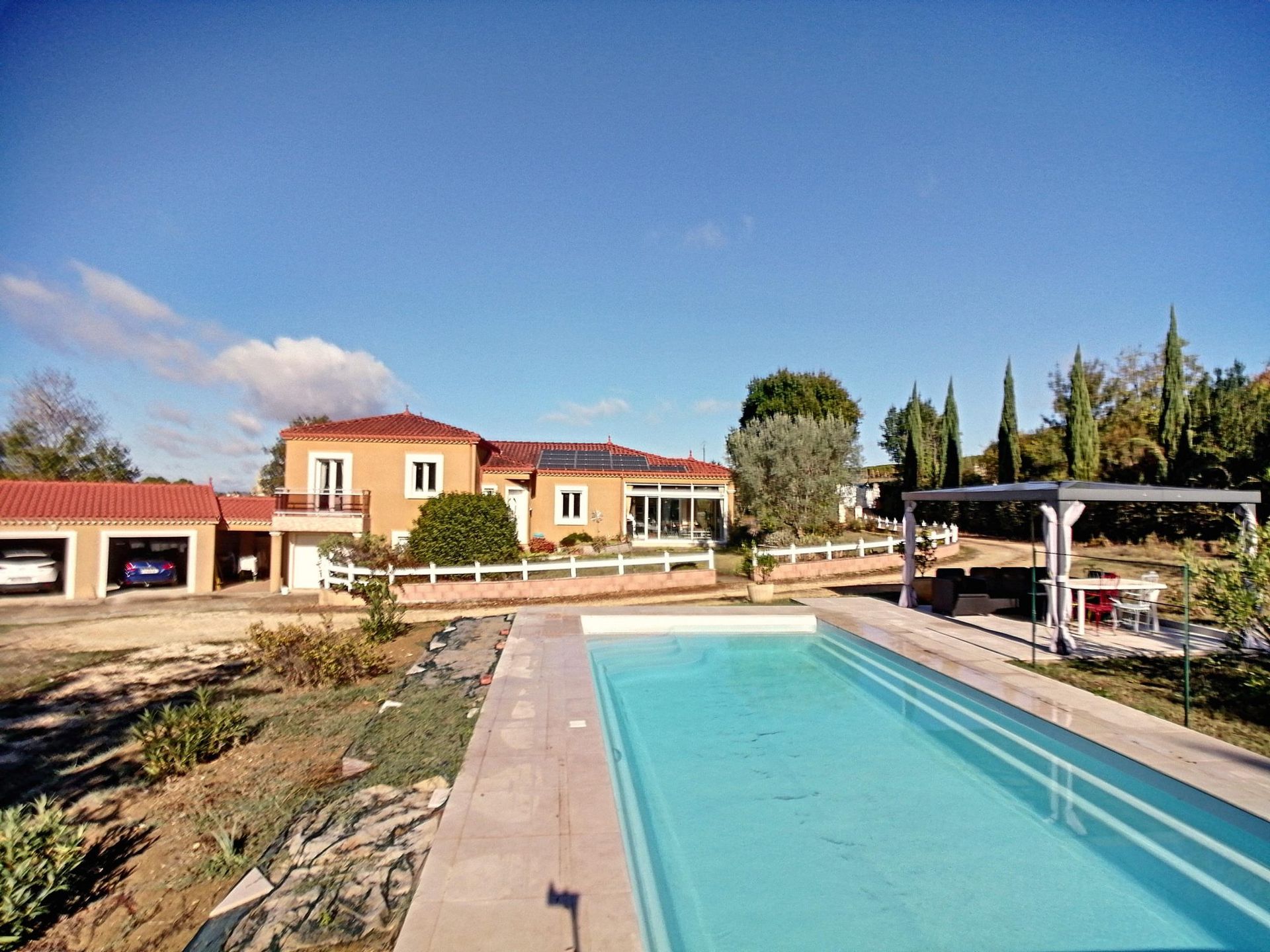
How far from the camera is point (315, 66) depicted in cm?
1422

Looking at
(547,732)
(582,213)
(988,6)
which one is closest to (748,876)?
(547,732)

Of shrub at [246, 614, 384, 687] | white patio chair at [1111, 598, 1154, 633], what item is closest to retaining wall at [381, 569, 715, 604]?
shrub at [246, 614, 384, 687]

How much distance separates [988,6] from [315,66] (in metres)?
14.9

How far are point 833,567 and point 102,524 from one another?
2470 centimetres

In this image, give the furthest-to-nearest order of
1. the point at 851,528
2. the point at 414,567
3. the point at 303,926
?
the point at 851,528 → the point at 414,567 → the point at 303,926

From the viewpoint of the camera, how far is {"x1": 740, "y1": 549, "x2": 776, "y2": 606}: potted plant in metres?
15.5

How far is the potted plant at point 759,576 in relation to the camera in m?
15.5

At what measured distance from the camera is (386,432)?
24000 millimetres

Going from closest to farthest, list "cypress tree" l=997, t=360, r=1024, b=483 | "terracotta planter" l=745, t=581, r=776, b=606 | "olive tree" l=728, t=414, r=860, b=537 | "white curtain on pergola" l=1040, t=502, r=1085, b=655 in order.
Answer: "white curtain on pergola" l=1040, t=502, r=1085, b=655 < "terracotta planter" l=745, t=581, r=776, b=606 < "olive tree" l=728, t=414, r=860, b=537 < "cypress tree" l=997, t=360, r=1024, b=483

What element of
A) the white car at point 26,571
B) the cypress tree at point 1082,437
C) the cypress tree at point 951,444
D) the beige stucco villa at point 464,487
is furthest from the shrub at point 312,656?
the cypress tree at point 951,444

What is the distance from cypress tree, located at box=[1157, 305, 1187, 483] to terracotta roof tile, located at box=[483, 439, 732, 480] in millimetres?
17890

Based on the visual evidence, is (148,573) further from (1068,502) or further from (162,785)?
(1068,502)

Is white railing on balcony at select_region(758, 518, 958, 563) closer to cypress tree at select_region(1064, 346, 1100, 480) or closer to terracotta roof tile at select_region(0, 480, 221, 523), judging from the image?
cypress tree at select_region(1064, 346, 1100, 480)

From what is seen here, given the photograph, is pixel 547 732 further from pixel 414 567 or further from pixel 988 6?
pixel 988 6
